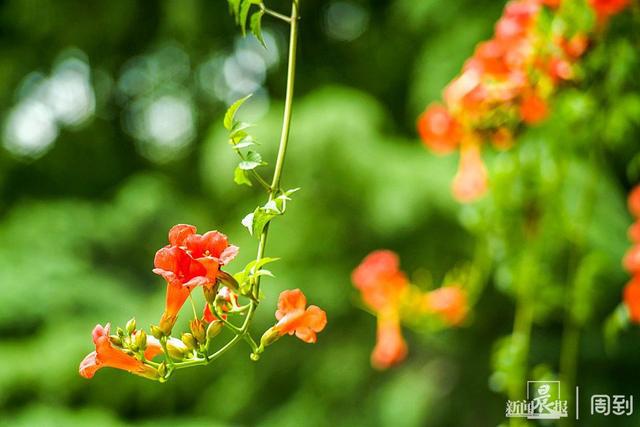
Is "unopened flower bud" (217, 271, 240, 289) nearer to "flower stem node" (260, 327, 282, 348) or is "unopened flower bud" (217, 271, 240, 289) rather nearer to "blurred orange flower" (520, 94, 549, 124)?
"flower stem node" (260, 327, 282, 348)

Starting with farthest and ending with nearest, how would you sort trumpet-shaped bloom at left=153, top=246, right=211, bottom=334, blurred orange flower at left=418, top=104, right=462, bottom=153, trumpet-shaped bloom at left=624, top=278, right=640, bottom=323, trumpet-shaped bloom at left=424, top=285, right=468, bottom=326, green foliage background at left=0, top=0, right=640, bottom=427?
green foliage background at left=0, top=0, right=640, bottom=427, trumpet-shaped bloom at left=424, top=285, right=468, bottom=326, blurred orange flower at left=418, top=104, right=462, bottom=153, trumpet-shaped bloom at left=624, top=278, right=640, bottom=323, trumpet-shaped bloom at left=153, top=246, right=211, bottom=334

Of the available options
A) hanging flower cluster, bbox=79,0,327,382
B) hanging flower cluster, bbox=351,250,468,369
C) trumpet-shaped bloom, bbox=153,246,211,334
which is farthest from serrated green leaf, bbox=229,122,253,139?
hanging flower cluster, bbox=351,250,468,369

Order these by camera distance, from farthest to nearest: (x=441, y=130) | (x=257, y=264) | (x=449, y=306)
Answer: (x=449, y=306), (x=441, y=130), (x=257, y=264)

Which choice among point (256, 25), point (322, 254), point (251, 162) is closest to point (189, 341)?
point (251, 162)

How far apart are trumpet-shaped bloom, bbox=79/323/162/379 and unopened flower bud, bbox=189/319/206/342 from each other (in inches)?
1.7

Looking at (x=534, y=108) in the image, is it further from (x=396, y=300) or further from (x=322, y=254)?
(x=322, y=254)

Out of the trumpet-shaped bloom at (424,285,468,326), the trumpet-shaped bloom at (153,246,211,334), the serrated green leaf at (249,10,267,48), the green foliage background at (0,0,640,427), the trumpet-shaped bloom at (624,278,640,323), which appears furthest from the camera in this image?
the green foliage background at (0,0,640,427)

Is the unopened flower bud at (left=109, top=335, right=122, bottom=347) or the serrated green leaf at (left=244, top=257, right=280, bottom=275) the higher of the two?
the serrated green leaf at (left=244, top=257, right=280, bottom=275)

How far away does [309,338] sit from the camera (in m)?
0.66

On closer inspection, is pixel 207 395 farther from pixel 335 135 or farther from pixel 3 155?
pixel 3 155

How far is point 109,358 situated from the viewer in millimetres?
635

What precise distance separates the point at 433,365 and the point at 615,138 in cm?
188

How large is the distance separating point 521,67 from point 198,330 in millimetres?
735

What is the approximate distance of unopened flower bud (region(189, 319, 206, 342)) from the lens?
63 centimetres
